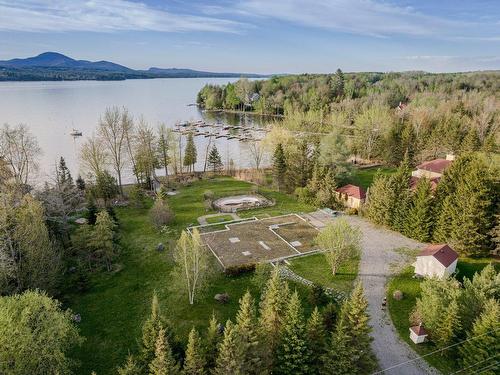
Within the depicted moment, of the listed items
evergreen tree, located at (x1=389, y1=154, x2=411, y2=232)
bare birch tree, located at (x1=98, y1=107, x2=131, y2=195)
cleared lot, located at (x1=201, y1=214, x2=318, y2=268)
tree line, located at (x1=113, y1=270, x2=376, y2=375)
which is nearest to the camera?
tree line, located at (x1=113, y1=270, x2=376, y2=375)

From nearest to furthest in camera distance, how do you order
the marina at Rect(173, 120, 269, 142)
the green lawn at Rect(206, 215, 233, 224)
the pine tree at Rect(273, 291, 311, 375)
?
the pine tree at Rect(273, 291, 311, 375) < the green lawn at Rect(206, 215, 233, 224) < the marina at Rect(173, 120, 269, 142)

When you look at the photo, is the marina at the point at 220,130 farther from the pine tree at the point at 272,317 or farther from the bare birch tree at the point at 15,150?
the pine tree at the point at 272,317

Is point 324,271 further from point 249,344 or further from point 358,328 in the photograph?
point 249,344

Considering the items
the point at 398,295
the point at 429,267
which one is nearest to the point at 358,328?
the point at 398,295

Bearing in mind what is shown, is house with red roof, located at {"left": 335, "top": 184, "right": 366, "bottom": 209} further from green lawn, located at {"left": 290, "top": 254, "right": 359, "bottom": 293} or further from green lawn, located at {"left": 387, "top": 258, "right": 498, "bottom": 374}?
green lawn, located at {"left": 387, "top": 258, "right": 498, "bottom": 374}

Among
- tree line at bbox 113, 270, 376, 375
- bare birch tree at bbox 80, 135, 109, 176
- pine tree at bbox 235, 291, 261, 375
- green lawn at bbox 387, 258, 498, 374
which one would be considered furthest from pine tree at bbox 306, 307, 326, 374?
bare birch tree at bbox 80, 135, 109, 176

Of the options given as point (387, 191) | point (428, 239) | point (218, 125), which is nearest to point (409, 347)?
point (428, 239)

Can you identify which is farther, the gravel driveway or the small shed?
the small shed

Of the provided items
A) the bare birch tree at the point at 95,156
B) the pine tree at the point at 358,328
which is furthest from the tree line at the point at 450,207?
the bare birch tree at the point at 95,156

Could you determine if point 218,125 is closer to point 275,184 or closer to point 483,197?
point 275,184
